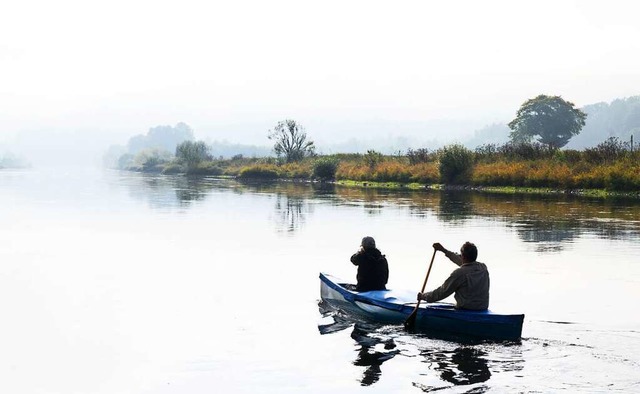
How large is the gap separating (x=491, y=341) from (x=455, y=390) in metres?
2.76

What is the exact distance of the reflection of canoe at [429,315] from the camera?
45.3 feet

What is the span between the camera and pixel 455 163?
67.6m

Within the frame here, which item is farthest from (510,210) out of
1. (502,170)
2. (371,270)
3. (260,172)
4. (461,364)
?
(260,172)

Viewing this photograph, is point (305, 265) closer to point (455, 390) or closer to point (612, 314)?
point (612, 314)

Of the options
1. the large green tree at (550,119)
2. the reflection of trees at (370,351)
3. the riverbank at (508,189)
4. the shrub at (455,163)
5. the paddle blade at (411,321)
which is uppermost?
the large green tree at (550,119)

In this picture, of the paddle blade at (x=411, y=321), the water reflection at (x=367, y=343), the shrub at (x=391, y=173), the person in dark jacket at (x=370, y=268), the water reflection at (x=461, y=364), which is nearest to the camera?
the water reflection at (x=461, y=364)

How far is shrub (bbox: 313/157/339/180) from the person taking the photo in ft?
287

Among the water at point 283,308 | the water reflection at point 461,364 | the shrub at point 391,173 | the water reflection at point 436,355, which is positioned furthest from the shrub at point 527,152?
the water reflection at point 461,364

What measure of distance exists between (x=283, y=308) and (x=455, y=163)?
5192cm

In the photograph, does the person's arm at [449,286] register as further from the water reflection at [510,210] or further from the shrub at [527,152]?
the shrub at [527,152]

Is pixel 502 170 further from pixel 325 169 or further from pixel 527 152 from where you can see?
pixel 325 169

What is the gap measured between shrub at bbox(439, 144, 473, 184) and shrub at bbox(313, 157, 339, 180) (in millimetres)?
20919

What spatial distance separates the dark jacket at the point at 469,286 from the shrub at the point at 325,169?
72.7m

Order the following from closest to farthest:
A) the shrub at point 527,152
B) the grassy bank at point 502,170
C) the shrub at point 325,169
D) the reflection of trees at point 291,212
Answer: the reflection of trees at point 291,212, the grassy bank at point 502,170, the shrub at point 527,152, the shrub at point 325,169
